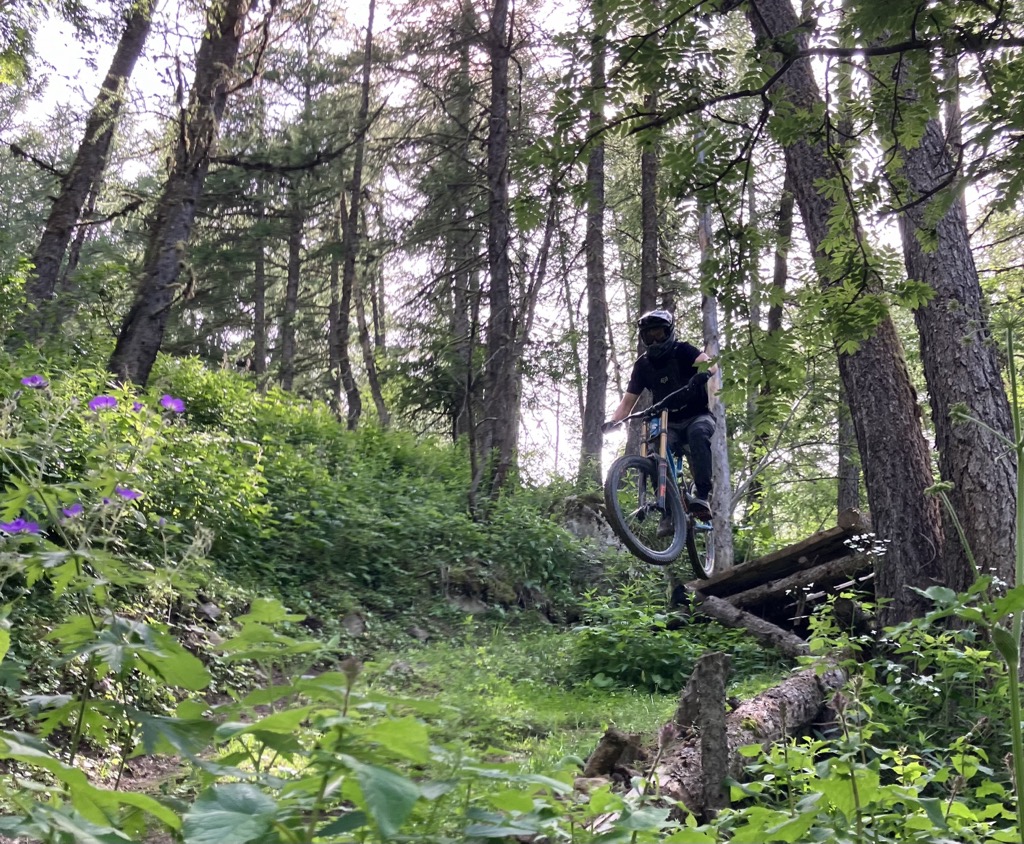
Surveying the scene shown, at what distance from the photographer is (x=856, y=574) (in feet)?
26.4

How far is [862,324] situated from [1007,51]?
921 mm

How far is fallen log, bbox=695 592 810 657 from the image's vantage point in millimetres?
7875

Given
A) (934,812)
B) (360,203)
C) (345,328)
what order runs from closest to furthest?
(934,812), (345,328), (360,203)

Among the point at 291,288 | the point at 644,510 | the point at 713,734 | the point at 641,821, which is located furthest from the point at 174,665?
the point at 291,288

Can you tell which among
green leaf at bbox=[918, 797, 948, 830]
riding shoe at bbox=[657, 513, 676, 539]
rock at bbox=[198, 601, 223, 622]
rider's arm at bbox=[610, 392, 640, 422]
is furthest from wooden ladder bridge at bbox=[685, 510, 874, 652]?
green leaf at bbox=[918, 797, 948, 830]

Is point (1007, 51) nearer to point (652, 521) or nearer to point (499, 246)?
point (652, 521)

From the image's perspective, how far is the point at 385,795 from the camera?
2.77ft

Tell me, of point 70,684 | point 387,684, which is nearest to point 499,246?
point 387,684

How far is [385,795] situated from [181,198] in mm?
10136

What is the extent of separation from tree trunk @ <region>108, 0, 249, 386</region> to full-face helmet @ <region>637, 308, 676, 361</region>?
5354mm

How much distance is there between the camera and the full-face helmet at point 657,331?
749 cm

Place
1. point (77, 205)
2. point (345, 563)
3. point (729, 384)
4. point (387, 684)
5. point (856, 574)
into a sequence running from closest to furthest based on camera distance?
point (729, 384) < point (387, 684) < point (856, 574) < point (345, 563) < point (77, 205)

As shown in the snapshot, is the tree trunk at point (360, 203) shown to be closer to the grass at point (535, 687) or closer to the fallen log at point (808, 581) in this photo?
the grass at point (535, 687)

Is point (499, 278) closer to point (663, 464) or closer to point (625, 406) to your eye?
point (625, 406)
